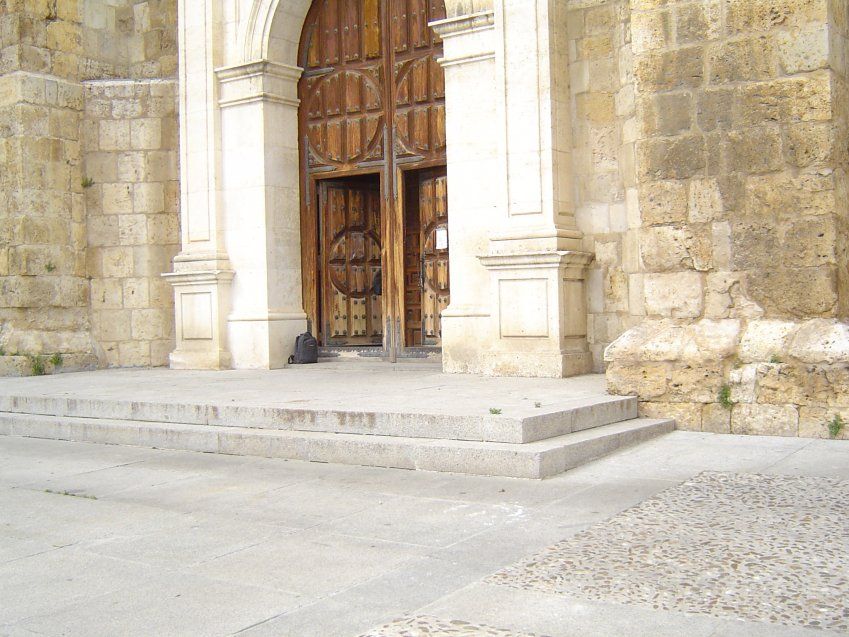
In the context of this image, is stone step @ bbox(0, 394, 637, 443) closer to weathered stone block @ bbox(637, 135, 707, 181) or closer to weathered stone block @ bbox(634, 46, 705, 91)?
weathered stone block @ bbox(637, 135, 707, 181)

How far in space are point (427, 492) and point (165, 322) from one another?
7730 millimetres

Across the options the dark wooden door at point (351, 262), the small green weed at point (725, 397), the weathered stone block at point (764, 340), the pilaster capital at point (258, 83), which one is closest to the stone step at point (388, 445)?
the small green weed at point (725, 397)

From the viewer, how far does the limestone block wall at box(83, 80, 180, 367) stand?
38.9ft

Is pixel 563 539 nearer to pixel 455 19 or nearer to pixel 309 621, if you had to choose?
pixel 309 621

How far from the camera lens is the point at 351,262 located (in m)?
11.5

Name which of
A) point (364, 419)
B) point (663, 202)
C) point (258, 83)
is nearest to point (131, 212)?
point (258, 83)

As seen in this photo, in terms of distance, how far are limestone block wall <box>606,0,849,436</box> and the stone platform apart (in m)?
0.50

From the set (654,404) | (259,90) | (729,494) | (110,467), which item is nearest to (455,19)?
(259,90)

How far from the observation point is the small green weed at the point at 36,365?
1114cm

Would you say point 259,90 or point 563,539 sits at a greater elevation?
point 259,90

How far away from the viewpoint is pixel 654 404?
665 cm

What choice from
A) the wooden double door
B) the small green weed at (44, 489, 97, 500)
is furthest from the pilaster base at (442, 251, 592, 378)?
the small green weed at (44, 489, 97, 500)

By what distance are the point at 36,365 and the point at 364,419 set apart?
21.7ft

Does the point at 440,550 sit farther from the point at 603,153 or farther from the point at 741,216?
the point at 603,153
